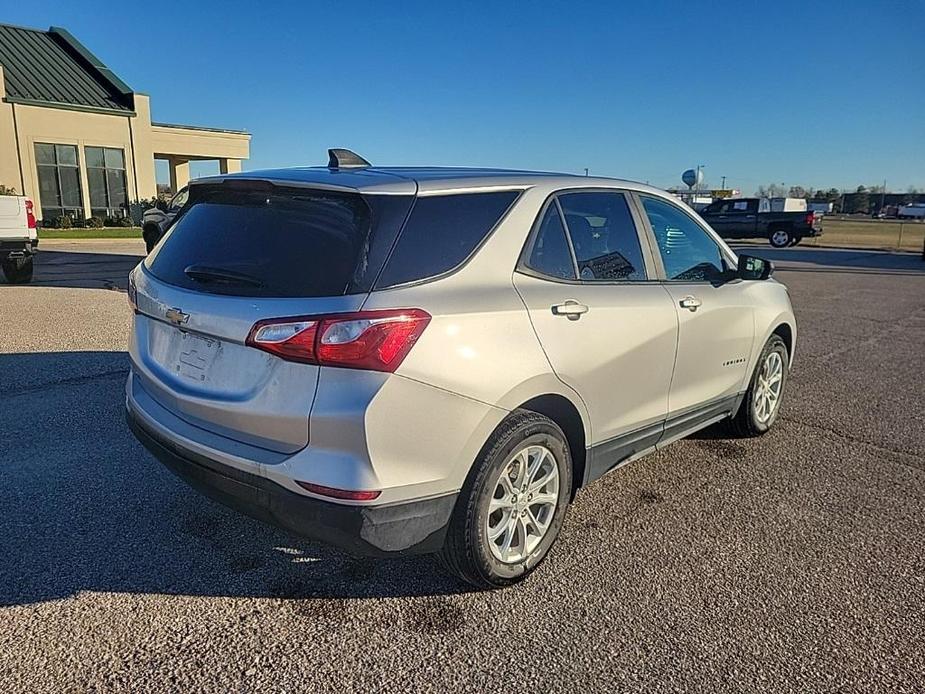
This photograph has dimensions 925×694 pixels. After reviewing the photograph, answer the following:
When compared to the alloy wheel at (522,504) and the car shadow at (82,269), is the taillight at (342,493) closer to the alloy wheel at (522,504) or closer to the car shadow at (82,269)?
the alloy wheel at (522,504)

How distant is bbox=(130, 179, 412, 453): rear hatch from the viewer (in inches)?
98.4

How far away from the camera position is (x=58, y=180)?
28641 mm

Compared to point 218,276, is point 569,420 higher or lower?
lower

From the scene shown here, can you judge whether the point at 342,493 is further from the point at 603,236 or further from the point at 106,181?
the point at 106,181

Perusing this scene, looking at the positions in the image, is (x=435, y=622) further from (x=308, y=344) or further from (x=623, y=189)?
(x=623, y=189)

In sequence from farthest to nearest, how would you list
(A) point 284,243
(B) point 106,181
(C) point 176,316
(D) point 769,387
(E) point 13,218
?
(B) point 106,181 < (E) point 13,218 < (D) point 769,387 < (C) point 176,316 < (A) point 284,243

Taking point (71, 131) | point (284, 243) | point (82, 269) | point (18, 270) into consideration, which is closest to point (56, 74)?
point (71, 131)

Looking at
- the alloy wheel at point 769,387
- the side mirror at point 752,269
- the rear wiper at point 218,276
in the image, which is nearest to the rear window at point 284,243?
the rear wiper at point 218,276

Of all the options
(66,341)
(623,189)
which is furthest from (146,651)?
(66,341)

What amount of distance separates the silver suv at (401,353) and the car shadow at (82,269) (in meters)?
10.0

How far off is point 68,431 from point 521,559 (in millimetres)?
3390

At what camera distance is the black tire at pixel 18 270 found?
1206 cm

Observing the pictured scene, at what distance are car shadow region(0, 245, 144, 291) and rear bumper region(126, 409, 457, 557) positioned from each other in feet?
33.8

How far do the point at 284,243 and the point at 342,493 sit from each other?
1003 millimetres
